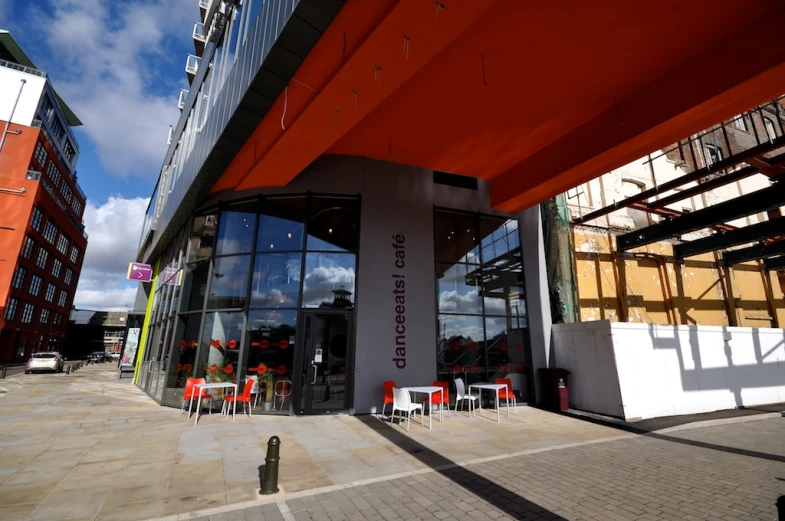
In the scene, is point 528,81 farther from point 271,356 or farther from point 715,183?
point 271,356

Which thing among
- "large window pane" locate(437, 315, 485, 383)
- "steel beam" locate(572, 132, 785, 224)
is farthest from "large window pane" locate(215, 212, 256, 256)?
"steel beam" locate(572, 132, 785, 224)

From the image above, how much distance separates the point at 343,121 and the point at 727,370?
1226cm

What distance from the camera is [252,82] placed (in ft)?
19.3

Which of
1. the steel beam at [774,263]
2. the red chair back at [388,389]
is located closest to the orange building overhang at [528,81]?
the red chair back at [388,389]

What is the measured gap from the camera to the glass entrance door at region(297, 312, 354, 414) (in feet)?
28.2

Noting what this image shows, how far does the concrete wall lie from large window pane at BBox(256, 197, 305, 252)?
8.21m

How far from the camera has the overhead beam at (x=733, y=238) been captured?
38.4 ft

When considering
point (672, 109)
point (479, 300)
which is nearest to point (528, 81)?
point (672, 109)

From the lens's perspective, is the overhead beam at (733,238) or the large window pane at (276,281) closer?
the large window pane at (276,281)

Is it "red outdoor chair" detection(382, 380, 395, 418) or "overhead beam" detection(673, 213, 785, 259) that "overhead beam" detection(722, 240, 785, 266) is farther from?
"red outdoor chair" detection(382, 380, 395, 418)

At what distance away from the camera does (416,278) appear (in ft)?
32.1

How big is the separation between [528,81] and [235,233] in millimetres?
8266

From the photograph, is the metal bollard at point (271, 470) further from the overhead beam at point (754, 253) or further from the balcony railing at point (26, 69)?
the balcony railing at point (26, 69)

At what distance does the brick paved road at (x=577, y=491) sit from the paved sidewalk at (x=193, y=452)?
47cm
